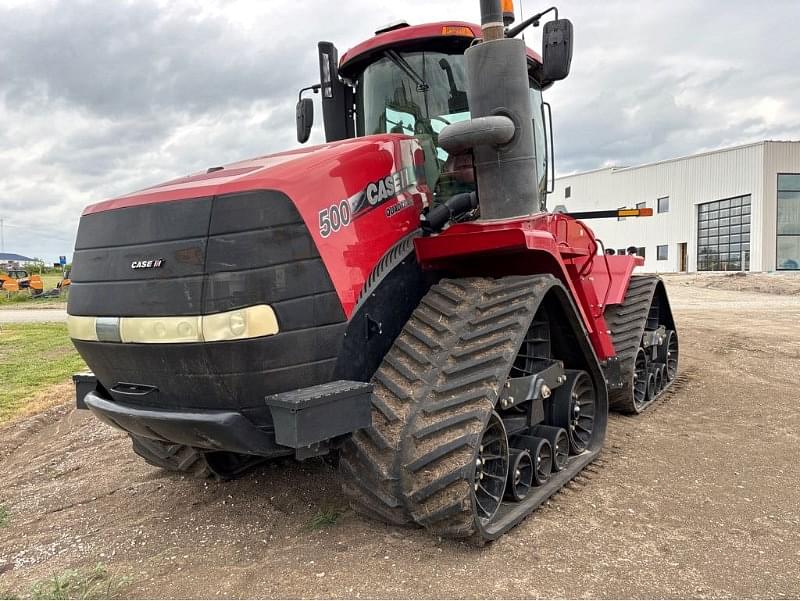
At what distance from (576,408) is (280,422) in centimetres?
246

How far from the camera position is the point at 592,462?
4555mm

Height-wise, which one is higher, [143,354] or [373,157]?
[373,157]

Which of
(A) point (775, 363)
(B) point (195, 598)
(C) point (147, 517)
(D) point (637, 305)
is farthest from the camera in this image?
(A) point (775, 363)

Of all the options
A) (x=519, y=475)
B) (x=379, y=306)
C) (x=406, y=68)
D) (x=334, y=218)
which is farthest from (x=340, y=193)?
(x=519, y=475)

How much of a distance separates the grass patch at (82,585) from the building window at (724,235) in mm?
35821

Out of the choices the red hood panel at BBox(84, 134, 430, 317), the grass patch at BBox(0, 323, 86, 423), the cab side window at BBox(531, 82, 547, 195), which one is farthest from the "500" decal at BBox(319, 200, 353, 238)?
the grass patch at BBox(0, 323, 86, 423)

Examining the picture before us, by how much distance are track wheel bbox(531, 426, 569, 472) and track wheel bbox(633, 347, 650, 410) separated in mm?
2122

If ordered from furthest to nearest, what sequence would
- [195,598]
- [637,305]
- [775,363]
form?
[775,363] < [637,305] < [195,598]

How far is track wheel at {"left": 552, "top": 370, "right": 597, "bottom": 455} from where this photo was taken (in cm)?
441

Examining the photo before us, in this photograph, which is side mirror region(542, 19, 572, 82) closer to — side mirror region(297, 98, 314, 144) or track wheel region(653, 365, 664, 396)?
side mirror region(297, 98, 314, 144)

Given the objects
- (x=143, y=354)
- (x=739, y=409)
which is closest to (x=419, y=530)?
(x=143, y=354)

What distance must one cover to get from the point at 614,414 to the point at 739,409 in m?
1.20

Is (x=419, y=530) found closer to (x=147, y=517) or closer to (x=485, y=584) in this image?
(x=485, y=584)

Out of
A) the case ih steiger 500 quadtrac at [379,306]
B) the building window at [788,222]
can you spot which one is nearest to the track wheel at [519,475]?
the case ih steiger 500 quadtrac at [379,306]
